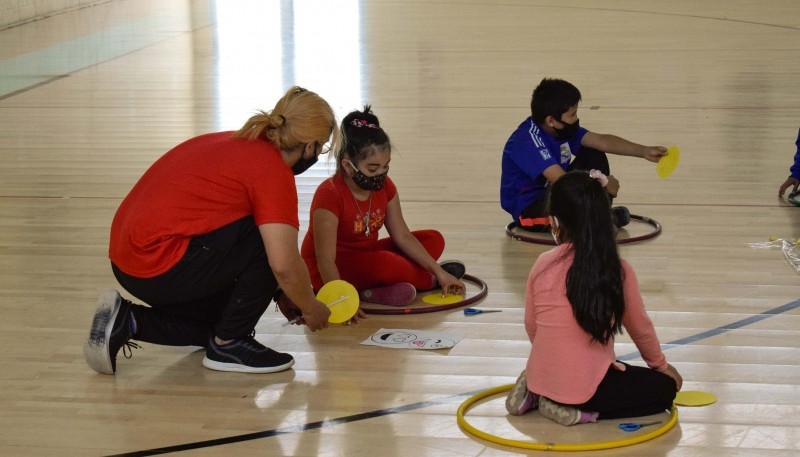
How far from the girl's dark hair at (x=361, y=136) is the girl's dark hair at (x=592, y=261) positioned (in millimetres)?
1164

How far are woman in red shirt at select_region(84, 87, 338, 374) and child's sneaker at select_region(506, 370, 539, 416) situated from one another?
758 mm

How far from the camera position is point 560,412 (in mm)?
3004

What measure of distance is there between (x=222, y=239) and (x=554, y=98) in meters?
2.12

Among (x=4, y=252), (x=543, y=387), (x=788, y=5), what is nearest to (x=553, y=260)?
(x=543, y=387)

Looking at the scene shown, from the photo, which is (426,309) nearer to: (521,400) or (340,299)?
→ (340,299)

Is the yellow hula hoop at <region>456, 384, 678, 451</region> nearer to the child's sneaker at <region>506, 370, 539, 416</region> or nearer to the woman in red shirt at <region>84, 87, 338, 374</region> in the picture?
the child's sneaker at <region>506, 370, 539, 416</region>

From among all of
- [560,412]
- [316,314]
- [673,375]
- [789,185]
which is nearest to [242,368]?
[316,314]

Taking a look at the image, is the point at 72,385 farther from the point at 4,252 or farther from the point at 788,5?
the point at 788,5

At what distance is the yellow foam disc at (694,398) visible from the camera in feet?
10.3

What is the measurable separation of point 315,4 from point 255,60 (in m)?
6.16

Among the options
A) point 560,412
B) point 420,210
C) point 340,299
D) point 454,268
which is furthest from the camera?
point 420,210

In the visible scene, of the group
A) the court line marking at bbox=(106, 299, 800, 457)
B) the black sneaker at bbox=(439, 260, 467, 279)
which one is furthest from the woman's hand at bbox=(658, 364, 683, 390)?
the black sneaker at bbox=(439, 260, 467, 279)

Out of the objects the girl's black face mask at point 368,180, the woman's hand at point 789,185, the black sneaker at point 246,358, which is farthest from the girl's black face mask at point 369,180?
the woman's hand at point 789,185

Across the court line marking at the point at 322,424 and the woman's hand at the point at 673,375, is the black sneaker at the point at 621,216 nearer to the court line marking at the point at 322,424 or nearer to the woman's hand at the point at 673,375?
the court line marking at the point at 322,424
